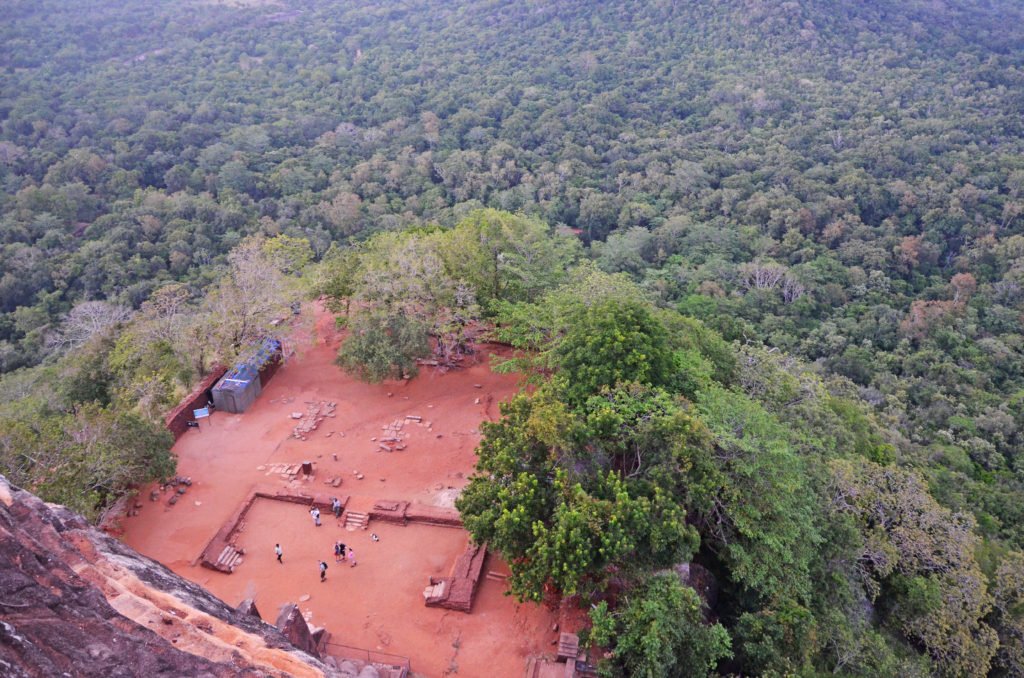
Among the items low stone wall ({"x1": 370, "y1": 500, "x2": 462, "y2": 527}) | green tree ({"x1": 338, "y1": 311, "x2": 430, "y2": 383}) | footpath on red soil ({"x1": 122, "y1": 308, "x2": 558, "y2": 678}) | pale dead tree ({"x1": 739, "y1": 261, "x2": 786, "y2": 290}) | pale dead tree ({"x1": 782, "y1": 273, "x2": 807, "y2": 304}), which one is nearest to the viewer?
footpath on red soil ({"x1": 122, "y1": 308, "x2": 558, "y2": 678})

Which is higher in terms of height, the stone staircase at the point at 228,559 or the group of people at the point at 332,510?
the stone staircase at the point at 228,559

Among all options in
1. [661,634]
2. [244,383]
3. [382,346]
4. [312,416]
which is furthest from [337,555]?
[661,634]

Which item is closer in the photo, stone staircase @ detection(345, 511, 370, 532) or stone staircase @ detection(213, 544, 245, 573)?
stone staircase @ detection(213, 544, 245, 573)

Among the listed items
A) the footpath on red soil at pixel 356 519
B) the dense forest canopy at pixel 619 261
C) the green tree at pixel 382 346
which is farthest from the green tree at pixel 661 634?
the green tree at pixel 382 346

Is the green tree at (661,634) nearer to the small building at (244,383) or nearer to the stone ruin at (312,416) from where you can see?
the stone ruin at (312,416)

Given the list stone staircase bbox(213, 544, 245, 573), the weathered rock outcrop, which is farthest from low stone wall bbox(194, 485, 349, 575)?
the weathered rock outcrop

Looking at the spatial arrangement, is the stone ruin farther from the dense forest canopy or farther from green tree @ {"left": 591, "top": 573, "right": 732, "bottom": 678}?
green tree @ {"left": 591, "top": 573, "right": 732, "bottom": 678}

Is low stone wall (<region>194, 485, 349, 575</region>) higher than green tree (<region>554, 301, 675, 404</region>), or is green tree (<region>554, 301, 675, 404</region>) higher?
green tree (<region>554, 301, 675, 404</region>)
